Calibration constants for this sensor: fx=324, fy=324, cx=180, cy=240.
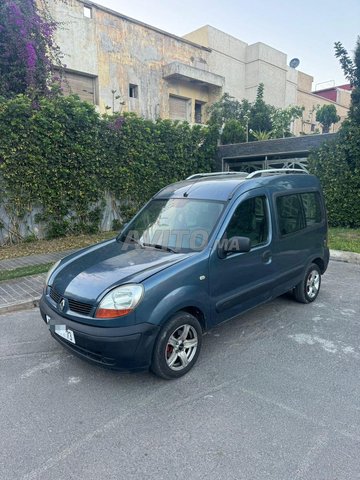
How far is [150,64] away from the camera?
1695 cm

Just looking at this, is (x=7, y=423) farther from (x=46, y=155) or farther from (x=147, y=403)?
(x=46, y=155)

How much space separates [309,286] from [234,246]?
84.7 inches

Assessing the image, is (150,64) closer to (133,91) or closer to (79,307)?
(133,91)

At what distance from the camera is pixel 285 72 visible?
84.2 ft

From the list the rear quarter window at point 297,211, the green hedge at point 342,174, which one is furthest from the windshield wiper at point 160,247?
the green hedge at point 342,174

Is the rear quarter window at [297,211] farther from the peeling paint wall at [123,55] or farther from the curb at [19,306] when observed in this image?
the peeling paint wall at [123,55]

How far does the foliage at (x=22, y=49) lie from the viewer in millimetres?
8062

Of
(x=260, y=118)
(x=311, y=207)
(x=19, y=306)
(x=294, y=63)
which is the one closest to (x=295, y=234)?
(x=311, y=207)

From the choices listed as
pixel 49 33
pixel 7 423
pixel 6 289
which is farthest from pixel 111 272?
pixel 49 33

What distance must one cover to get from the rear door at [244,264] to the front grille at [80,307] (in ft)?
3.85

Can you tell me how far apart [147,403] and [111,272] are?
3.87 feet

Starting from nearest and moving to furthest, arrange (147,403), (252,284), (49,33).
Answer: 1. (147,403)
2. (252,284)
3. (49,33)

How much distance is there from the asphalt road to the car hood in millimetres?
851

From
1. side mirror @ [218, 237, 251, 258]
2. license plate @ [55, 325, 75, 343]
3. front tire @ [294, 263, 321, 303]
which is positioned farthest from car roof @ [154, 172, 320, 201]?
license plate @ [55, 325, 75, 343]
